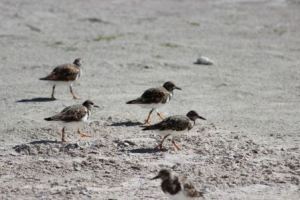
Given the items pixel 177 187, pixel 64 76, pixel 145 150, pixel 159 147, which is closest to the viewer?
pixel 177 187

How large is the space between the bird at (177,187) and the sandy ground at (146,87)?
76 centimetres

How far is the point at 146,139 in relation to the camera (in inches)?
Result: 563

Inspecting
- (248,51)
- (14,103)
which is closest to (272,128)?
(14,103)

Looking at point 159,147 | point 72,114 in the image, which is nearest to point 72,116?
point 72,114

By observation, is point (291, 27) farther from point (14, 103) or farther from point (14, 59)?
point (14, 103)

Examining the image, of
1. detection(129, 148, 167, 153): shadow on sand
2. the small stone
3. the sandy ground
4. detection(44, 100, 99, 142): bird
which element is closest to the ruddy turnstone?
the sandy ground

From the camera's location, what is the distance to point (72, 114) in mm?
14008

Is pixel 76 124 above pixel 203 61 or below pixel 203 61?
below

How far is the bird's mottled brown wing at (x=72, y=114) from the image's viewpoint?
45.7 ft

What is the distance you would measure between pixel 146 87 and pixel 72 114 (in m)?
5.35

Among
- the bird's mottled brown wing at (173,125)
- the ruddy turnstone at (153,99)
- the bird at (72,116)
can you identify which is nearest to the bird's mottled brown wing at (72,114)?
the bird at (72,116)

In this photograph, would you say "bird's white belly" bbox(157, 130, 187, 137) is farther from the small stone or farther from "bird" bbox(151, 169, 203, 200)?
the small stone

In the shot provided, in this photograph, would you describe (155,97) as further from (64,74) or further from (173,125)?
(64,74)

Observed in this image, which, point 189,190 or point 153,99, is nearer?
point 189,190
